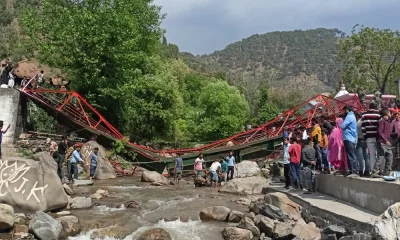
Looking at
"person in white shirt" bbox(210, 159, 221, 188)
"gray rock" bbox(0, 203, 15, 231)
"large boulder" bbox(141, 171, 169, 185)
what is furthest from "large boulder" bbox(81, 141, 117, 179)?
"gray rock" bbox(0, 203, 15, 231)

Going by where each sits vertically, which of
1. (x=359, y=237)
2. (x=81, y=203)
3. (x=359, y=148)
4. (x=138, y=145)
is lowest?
(x=359, y=237)

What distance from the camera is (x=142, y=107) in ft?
99.6

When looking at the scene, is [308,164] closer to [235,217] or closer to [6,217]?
[235,217]

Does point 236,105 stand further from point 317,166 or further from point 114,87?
point 317,166

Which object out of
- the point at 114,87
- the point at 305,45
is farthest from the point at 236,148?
the point at 305,45

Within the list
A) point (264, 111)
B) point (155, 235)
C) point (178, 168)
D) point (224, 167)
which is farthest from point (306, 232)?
point (264, 111)

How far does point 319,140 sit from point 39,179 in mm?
8680

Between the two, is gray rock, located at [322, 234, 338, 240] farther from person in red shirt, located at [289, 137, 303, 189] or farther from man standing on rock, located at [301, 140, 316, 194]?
person in red shirt, located at [289, 137, 303, 189]

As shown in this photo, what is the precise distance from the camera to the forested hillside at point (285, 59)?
427 feet

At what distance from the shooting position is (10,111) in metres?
21.7

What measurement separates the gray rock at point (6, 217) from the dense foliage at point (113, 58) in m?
16.1

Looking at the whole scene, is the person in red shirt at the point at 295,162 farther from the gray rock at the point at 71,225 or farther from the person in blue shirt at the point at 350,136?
the gray rock at the point at 71,225

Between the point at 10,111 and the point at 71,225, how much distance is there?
43.6 ft

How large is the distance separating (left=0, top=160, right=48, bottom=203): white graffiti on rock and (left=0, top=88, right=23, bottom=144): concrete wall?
10406mm
